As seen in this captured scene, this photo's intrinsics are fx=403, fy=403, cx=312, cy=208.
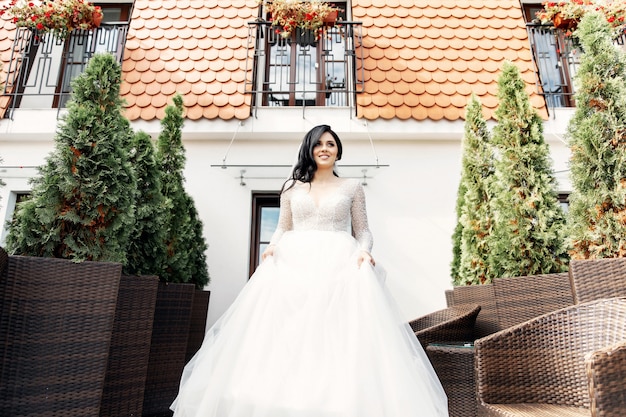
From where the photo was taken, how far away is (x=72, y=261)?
2.10 meters

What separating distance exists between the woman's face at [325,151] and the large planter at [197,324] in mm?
2084

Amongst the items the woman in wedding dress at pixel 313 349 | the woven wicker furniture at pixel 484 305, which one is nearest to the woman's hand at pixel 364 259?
the woman in wedding dress at pixel 313 349

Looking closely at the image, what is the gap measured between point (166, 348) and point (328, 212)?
1.78 m

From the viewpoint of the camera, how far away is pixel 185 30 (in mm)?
6199

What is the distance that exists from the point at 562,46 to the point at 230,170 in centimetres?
520

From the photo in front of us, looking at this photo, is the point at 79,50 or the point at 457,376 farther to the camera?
the point at 79,50

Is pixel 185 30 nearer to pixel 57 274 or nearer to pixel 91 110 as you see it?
pixel 91 110

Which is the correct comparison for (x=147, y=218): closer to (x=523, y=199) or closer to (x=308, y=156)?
(x=308, y=156)

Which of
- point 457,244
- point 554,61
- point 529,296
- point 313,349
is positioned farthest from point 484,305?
point 554,61

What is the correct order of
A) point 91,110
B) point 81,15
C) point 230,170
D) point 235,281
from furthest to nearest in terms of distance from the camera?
point 81,15
point 230,170
point 235,281
point 91,110

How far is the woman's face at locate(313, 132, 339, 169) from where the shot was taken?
2.93 meters

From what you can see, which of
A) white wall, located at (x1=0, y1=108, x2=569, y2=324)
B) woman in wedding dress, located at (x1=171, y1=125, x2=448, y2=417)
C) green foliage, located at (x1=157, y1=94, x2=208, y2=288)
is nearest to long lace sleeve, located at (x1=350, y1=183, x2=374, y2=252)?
woman in wedding dress, located at (x1=171, y1=125, x2=448, y2=417)

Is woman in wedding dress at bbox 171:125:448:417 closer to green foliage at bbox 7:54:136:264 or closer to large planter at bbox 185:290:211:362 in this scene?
green foliage at bbox 7:54:136:264

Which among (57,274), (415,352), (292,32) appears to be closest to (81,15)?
(292,32)
